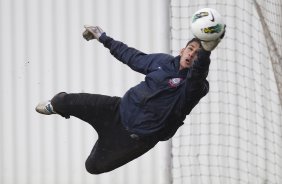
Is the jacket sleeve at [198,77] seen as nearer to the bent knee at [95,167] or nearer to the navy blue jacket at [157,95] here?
the navy blue jacket at [157,95]

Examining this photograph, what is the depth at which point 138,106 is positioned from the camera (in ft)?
28.2

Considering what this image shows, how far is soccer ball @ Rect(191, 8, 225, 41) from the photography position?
7793 mm

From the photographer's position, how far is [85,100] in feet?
28.7

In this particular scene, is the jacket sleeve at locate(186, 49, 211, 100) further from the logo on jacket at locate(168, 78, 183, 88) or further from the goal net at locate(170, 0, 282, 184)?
the goal net at locate(170, 0, 282, 184)

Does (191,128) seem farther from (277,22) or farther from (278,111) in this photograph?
(277,22)

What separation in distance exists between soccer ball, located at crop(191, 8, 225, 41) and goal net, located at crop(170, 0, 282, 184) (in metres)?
3.83

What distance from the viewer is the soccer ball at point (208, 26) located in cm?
779

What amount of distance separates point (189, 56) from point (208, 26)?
0.66 m

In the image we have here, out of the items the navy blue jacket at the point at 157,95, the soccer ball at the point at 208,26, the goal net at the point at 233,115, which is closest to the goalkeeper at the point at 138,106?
the navy blue jacket at the point at 157,95

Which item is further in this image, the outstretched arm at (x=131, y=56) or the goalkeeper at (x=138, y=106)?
the outstretched arm at (x=131, y=56)

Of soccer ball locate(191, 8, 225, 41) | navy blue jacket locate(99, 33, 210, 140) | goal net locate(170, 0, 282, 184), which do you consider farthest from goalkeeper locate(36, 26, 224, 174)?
goal net locate(170, 0, 282, 184)

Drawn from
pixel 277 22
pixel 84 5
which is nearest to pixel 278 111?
pixel 277 22

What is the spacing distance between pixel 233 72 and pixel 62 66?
2.07 meters

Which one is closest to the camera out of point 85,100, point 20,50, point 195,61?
point 195,61
